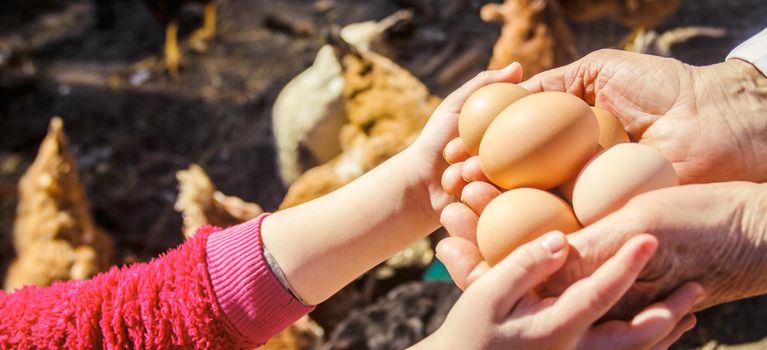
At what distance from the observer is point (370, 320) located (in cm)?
185

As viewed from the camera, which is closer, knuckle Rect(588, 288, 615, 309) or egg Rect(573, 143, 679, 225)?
knuckle Rect(588, 288, 615, 309)

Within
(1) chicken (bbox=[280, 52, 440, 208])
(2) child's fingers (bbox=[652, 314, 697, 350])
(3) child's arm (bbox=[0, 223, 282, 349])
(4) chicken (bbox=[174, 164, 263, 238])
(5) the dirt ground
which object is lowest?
(5) the dirt ground

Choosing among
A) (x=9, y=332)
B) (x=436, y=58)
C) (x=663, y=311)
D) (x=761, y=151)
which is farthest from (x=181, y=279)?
(x=436, y=58)

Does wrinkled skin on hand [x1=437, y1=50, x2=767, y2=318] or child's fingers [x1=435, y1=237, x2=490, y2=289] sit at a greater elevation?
wrinkled skin on hand [x1=437, y1=50, x2=767, y2=318]

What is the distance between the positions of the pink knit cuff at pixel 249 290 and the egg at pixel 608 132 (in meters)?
0.54

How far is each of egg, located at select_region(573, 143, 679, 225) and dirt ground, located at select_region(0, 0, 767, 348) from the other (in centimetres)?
190

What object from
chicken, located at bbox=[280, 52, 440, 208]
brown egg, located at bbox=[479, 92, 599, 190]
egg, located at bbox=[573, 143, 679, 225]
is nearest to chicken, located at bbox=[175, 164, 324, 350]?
chicken, located at bbox=[280, 52, 440, 208]

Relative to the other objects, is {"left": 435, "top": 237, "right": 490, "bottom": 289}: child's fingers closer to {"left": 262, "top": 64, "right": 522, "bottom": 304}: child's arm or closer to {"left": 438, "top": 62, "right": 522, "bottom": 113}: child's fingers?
{"left": 262, "top": 64, "right": 522, "bottom": 304}: child's arm

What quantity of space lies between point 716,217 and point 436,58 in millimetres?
2723

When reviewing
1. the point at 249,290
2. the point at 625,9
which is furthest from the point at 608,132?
the point at 625,9

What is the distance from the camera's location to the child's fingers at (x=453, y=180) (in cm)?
119

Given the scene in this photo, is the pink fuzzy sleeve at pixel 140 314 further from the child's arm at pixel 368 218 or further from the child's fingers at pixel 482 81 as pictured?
the child's fingers at pixel 482 81

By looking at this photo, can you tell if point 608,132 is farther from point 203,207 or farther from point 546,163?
point 203,207

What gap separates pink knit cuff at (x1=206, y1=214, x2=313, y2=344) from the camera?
1176mm
